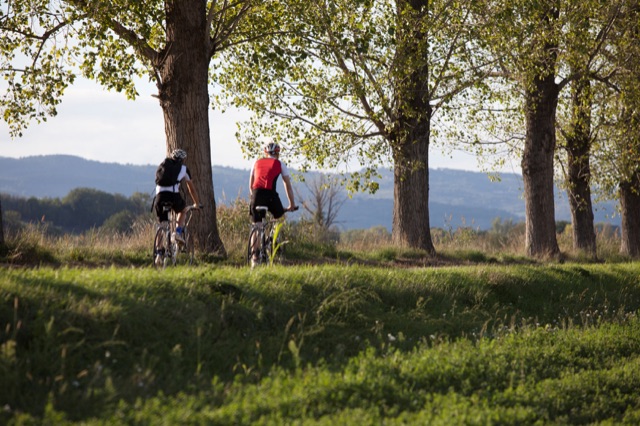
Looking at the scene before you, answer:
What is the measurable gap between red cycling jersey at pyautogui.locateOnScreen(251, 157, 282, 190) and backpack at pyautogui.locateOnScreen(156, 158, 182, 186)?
131 centimetres

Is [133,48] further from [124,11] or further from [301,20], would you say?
[301,20]

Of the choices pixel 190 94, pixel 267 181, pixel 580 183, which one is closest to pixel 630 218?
pixel 580 183

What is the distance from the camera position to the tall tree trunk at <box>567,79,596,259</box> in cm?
2833

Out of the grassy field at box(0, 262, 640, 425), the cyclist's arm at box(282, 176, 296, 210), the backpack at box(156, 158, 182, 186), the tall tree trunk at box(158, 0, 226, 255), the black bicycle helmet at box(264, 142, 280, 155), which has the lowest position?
the grassy field at box(0, 262, 640, 425)

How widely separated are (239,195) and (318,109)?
397 cm

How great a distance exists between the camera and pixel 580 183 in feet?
98.1

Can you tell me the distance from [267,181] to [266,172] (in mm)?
157

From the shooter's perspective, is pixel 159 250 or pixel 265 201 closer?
pixel 159 250

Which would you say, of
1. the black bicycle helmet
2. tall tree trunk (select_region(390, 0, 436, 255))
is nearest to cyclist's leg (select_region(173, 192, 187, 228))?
the black bicycle helmet

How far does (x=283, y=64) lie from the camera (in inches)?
748

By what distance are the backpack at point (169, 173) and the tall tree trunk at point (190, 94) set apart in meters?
3.60

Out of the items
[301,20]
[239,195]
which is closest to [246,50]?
[301,20]

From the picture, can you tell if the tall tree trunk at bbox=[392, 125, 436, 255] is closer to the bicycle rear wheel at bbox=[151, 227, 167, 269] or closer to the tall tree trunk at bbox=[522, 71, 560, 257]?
the tall tree trunk at bbox=[522, 71, 560, 257]

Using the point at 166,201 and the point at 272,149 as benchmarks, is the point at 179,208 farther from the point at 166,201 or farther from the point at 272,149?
the point at 272,149
